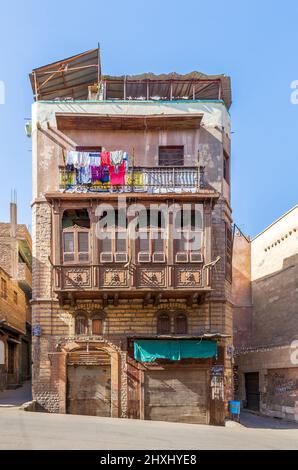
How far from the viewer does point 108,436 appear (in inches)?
591

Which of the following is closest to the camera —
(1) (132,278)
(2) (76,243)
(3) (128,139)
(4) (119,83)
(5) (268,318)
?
(1) (132,278)

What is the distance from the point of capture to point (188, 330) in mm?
22797

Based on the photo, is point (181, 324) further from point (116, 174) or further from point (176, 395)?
point (116, 174)

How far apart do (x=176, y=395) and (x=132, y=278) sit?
4.95 meters

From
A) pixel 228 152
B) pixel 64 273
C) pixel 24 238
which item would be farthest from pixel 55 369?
pixel 24 238

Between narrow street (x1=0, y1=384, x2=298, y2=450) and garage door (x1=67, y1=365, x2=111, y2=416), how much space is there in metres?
2.19

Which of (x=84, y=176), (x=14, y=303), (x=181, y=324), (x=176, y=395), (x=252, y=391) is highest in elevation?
(x=84, y=176)

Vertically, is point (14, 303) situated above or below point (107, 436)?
above

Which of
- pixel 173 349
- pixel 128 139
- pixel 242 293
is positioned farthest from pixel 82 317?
pixel 242 293

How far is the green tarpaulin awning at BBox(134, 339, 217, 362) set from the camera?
21734 mm

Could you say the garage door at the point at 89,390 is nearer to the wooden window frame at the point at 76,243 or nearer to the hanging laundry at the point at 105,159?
the wooden window frame at the point at 76,243

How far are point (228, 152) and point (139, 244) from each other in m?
6.31

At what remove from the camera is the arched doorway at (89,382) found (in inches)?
875
